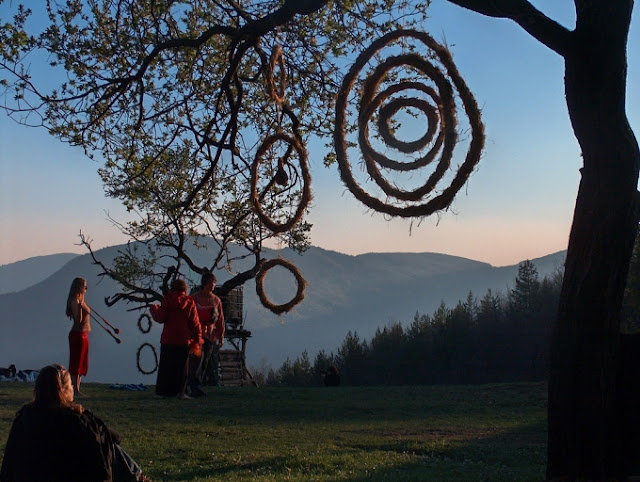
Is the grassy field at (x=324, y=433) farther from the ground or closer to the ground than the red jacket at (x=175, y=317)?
closer to the ground

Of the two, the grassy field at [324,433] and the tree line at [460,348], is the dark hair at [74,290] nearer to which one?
the grassy field at [324,433]

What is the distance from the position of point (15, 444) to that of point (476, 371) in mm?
28626

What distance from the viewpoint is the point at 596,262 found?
230 inches

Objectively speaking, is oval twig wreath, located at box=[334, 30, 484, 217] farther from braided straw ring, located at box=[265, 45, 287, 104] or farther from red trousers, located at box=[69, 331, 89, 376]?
red trousers, located at box=[69, 331, 89, 376]

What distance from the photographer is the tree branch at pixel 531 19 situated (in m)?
6.14

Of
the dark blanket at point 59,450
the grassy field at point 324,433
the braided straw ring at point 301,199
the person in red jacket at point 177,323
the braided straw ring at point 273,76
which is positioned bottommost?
the grassy field at point 324,433

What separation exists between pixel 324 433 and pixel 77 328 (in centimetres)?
505

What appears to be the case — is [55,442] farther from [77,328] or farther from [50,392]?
[77,328]

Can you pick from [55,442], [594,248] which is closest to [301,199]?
[594,248]

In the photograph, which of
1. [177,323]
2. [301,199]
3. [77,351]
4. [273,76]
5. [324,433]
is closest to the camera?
[301,199]

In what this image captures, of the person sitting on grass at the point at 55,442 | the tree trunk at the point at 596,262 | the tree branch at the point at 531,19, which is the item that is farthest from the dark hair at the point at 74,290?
the tree trunk at the point at 596,262

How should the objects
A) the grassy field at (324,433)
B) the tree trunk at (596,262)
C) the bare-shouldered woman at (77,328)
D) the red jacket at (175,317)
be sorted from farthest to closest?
the bare-shouldered woman at (77,328), the red jacket at (175,317), the grassy field at (324,433), the tree trunk at (596,262)

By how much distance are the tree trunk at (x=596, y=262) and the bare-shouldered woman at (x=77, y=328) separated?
30.7ft

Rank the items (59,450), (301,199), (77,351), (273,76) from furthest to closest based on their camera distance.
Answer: (77,351) < (273,76) < (301,199) < (59,450)
